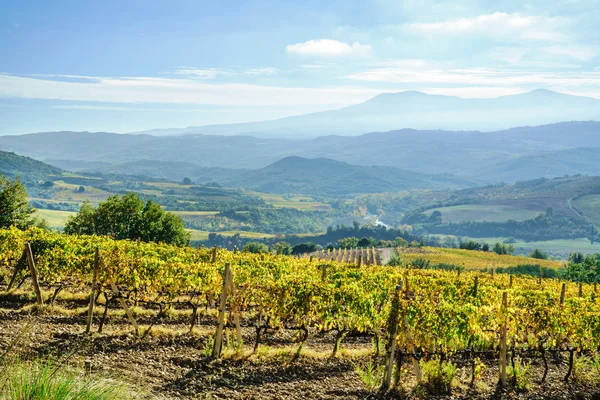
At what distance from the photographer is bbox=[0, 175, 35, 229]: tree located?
A: 143 feet

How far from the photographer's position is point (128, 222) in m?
52.5

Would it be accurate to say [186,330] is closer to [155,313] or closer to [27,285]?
[155,313]

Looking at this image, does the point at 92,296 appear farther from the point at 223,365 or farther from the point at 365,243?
the point at 365,243

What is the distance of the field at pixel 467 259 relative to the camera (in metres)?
81.2

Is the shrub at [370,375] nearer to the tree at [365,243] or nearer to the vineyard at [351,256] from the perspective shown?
the vineyard at [351,256]

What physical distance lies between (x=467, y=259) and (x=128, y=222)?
199 feet

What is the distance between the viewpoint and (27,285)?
18250mm

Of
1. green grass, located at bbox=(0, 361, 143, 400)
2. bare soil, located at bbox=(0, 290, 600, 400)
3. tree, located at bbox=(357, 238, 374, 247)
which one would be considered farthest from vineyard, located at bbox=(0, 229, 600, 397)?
tree, located at bbox=(357, 238, 374, 247)

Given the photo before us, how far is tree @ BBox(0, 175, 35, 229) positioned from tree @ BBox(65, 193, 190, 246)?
6.21m

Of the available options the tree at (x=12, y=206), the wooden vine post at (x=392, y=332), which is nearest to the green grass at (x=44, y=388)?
the wooden vine post at (x=392, y=332)

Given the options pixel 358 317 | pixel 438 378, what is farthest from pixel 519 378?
pixel 358 317

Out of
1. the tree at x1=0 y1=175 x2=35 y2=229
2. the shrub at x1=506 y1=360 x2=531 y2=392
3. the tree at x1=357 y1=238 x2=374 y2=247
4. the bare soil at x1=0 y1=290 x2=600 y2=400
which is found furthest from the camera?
the tree at x1=357 y1=238 x2=374 y2=247

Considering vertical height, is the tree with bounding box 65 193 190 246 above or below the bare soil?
below

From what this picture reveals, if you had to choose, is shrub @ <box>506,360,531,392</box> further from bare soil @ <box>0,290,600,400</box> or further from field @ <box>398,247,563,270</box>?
field @ <box>398,247,563,270</box>
